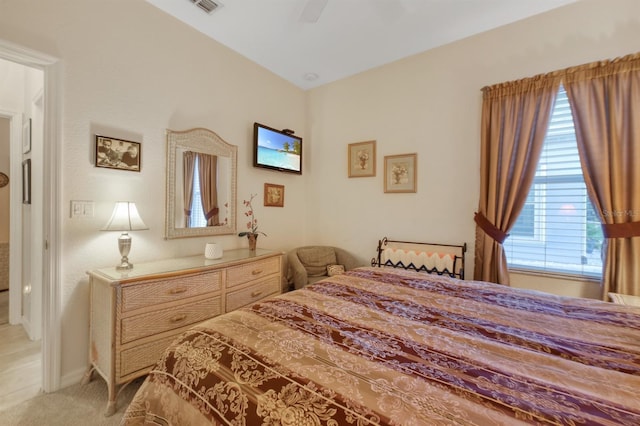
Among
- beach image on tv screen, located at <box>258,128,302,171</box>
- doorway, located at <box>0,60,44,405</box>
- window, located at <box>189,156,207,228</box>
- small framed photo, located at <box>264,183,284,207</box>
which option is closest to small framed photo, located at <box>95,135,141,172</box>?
window, located at <box>189,156,207,228</box>

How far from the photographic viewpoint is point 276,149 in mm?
3359

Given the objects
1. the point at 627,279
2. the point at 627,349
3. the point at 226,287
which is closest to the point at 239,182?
the point at 226,287

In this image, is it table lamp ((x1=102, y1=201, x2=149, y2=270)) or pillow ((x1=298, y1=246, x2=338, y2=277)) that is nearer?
table lamp ((x1=102, y1=201, x2=149, y2=270))

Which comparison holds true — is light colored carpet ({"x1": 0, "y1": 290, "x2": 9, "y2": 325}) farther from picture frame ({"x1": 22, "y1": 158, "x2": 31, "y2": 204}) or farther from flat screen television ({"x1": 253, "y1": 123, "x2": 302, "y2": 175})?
flat screen television ({"x1": 253, "y1": 123, "x2": 302, "y2": 175})

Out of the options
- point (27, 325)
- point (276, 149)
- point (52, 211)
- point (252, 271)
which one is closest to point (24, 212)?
point (27, 325)

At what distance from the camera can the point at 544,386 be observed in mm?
771

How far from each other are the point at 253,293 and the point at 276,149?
5.79 feet

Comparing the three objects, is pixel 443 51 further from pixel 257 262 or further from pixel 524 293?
pixel 257 262

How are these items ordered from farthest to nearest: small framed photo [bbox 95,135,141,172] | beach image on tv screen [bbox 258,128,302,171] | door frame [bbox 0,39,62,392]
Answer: beach image on tv screen [bbox 258,128,302,171] → small framed photo [bbox 95,135,141,172] → door frame [bbox 0,39,62,392]

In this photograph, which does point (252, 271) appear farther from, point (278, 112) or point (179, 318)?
point (278, 112)

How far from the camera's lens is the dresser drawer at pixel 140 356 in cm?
169

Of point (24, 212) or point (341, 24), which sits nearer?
point (341, 24)

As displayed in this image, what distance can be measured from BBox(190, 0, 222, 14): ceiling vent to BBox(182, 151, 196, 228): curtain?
1224 mm

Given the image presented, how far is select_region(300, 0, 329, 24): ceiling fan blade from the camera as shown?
185 cm
